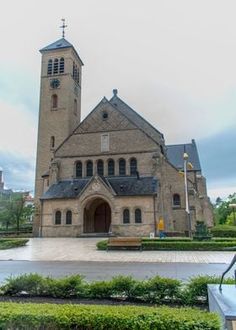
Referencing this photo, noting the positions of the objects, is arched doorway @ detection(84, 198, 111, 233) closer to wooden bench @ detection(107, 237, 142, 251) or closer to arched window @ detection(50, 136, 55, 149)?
arched window @ detection(50, 136, 55, 149)

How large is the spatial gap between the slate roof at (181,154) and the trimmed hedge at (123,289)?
4064 centimetres

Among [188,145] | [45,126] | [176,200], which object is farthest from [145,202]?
[188,145]

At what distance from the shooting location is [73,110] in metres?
43.0

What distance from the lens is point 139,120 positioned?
4022 cm

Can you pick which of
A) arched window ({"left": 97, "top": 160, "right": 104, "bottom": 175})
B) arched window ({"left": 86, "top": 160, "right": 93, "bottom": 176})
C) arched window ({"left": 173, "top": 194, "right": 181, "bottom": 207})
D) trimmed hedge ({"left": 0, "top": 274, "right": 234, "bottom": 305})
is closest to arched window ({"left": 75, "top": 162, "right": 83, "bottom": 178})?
arched window ({"left": 86, "top": 160, "right": 93, "bottom": 176})

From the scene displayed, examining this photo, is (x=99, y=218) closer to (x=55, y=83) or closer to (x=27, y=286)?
(x=55, y=83)

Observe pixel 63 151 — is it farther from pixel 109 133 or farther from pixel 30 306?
pixel 30 306

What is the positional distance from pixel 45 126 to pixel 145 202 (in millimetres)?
19149

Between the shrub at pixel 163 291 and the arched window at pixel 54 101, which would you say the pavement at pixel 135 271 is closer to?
the shrub at pixel 163 291

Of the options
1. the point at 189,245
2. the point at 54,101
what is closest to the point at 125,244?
the point at 189,245

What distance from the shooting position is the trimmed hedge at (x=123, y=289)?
702cm

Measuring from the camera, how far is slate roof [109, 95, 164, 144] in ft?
128

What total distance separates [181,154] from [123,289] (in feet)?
144

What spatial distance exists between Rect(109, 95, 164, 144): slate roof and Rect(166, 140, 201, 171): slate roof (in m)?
9.11
